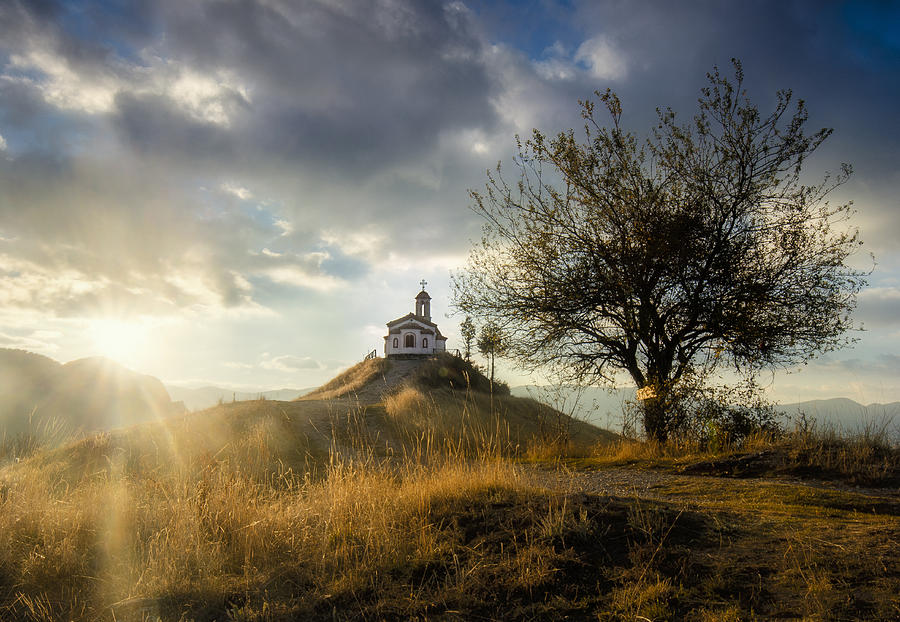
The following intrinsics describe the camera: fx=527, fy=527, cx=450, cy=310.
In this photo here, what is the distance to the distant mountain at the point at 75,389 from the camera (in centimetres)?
5659

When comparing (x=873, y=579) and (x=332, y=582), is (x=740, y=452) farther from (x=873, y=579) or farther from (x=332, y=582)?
(x=332, y=582)

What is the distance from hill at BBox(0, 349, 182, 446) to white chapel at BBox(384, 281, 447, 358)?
81.0ft

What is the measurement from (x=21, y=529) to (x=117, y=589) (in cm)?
189

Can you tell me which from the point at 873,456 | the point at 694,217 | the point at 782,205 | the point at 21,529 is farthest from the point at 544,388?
the point at 21,529

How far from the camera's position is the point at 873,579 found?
139 inches

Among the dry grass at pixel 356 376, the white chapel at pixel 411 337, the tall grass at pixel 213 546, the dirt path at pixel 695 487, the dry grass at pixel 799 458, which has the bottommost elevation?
the tall grass at pixel 213 546

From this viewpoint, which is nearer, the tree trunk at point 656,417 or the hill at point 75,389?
the tree trunk at point 656,417

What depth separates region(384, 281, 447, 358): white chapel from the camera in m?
54.7

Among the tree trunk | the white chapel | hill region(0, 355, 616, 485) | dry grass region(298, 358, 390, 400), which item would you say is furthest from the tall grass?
the white chapel

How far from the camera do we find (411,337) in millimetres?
54969

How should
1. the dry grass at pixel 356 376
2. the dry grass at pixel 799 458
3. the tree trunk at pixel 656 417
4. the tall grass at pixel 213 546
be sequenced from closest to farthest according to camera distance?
the tall grass at pixel 213 546
the dry grass at pixel 799 458
the tree trunk at pixel 656 417
the dry grass at pixel 356 376

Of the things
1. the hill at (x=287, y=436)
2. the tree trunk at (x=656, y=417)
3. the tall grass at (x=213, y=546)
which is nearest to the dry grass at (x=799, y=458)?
the tree trunk at (x=656, y=417)

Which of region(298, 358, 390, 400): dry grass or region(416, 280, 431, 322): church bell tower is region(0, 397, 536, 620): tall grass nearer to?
region(298, 358, 390, 400): dry grass

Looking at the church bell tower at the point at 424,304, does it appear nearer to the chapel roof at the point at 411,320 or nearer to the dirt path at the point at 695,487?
the chapel roof at the point at 411,320
